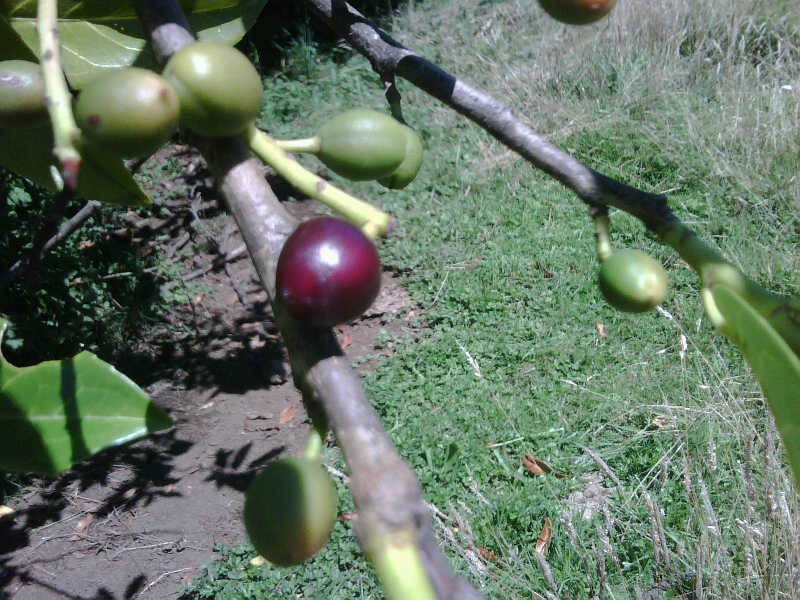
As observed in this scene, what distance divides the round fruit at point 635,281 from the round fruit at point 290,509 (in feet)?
1.36

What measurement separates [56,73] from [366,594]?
3357 mm

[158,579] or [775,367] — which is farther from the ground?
[775,367]

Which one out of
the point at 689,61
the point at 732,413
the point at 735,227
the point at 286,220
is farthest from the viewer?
the point at 689,61

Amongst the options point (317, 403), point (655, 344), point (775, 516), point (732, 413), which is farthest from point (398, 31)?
point (317, 403)

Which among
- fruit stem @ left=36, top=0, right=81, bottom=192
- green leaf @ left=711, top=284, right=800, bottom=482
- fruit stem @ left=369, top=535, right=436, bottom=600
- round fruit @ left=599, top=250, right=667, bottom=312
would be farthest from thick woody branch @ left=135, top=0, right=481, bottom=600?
round fruit @ left=599, top=250, right=667, bottom=312

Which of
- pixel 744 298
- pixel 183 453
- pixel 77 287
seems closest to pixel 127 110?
pixel 744 298

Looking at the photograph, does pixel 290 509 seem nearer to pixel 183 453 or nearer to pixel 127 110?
pixel 127 110

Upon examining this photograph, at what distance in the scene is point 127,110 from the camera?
61cm

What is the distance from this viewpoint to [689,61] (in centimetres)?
656

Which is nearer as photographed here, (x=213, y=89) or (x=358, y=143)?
(x=213, y=89)

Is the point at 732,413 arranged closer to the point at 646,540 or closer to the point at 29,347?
the point at 646,540

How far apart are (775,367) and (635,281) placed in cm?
31

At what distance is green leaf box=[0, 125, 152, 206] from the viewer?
0.80 m

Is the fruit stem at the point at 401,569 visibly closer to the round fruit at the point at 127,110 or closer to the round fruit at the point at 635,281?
the round fruit at the point at 127,110
